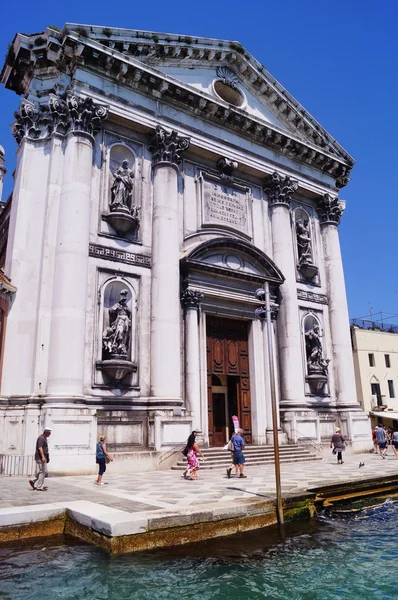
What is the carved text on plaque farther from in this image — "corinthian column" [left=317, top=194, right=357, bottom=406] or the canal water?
the canal water

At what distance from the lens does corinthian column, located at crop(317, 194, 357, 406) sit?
23.2 metres

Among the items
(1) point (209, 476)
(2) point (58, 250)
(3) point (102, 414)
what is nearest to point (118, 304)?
(2) point (58, 250)

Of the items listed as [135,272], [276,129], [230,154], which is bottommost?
[135,272]

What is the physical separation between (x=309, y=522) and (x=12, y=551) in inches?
210

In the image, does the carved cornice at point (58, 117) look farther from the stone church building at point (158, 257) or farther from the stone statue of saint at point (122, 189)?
the stone statue of saint at point (122, 189)

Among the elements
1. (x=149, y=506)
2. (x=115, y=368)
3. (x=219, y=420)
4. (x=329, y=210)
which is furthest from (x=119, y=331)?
(x=329, y=210)

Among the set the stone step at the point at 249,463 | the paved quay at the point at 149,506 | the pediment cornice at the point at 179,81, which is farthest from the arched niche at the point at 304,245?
the paved quay at the point at 149,506

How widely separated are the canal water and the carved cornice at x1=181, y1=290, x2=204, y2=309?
1110 cm

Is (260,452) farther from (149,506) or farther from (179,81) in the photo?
(179,81)

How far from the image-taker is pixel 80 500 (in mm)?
9172

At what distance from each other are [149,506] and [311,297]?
16.9m

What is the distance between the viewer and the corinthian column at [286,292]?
Result: 21.1m

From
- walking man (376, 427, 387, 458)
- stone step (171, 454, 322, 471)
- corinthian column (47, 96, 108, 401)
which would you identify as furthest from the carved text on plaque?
walking man (376, 427, 387, 458)

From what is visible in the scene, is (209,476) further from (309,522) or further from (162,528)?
(162,528)
